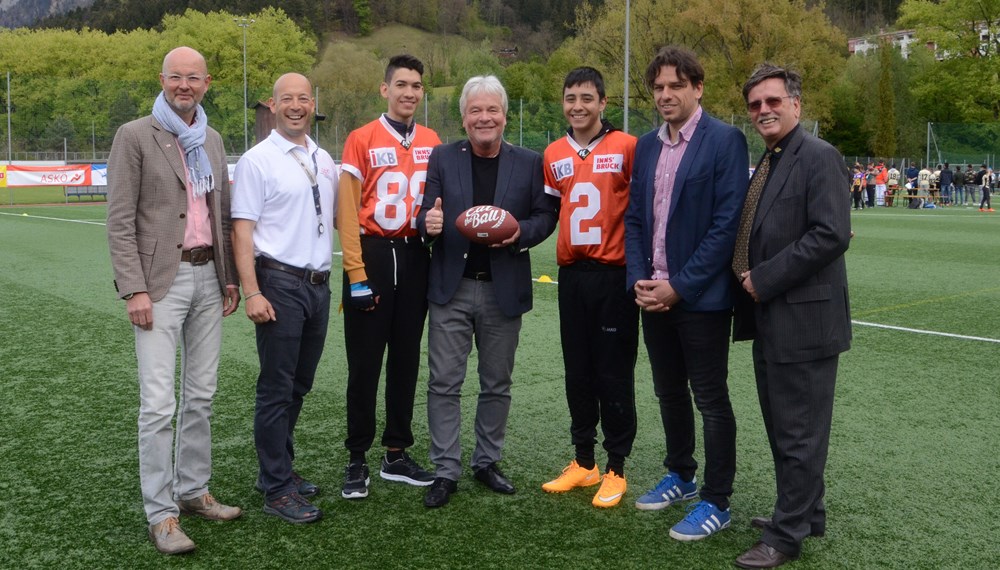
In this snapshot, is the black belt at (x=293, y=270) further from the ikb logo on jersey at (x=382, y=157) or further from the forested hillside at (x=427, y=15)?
the forested hillside at (x=427, y=15)

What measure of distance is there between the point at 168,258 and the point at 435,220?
1.17 metres

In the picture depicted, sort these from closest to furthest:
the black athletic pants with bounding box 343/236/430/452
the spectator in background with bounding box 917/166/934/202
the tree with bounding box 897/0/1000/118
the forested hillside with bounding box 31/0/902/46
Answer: the black athletic pants with bounding box 343/236/430/452 → the spectator in background with bounding box 917/166/934/202 → the tree with bounding box 897/0/1000/118 → the forested hillside with bounding box 31/0/902/46

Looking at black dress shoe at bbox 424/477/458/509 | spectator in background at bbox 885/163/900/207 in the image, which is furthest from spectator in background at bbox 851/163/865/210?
black dress shoe at bbox 424/477/458/509

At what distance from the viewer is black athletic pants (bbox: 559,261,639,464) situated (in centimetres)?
418

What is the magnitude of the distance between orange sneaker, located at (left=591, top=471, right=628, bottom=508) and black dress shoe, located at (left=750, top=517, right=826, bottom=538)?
0.62 meters

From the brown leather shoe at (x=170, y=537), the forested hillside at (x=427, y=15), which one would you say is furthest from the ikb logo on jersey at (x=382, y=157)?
the forested hillside at (x=427, y=15)

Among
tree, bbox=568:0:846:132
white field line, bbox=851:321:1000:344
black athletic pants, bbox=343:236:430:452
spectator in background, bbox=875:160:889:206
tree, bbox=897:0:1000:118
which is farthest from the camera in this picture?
tree, bbox=897:0:1000:118

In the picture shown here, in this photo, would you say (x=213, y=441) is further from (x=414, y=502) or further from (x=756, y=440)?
(x=756, y=440)

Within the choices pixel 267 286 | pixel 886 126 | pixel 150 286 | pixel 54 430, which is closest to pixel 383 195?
pixel 267 286

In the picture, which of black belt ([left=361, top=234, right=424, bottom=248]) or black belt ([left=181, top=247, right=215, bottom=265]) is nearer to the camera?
black belt ([left=181, top=247, right=215, bottom=265])

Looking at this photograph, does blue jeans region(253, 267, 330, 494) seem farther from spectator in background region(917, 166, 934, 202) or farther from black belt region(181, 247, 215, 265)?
spectator in background region(917, 166, 934, 202)

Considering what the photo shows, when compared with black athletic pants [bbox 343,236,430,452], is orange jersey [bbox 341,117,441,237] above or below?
above

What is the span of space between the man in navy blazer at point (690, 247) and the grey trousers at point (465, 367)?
74cm

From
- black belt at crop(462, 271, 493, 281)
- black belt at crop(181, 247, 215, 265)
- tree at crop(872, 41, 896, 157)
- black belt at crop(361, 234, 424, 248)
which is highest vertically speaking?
tree at crop(872, 41, 896, 157)
